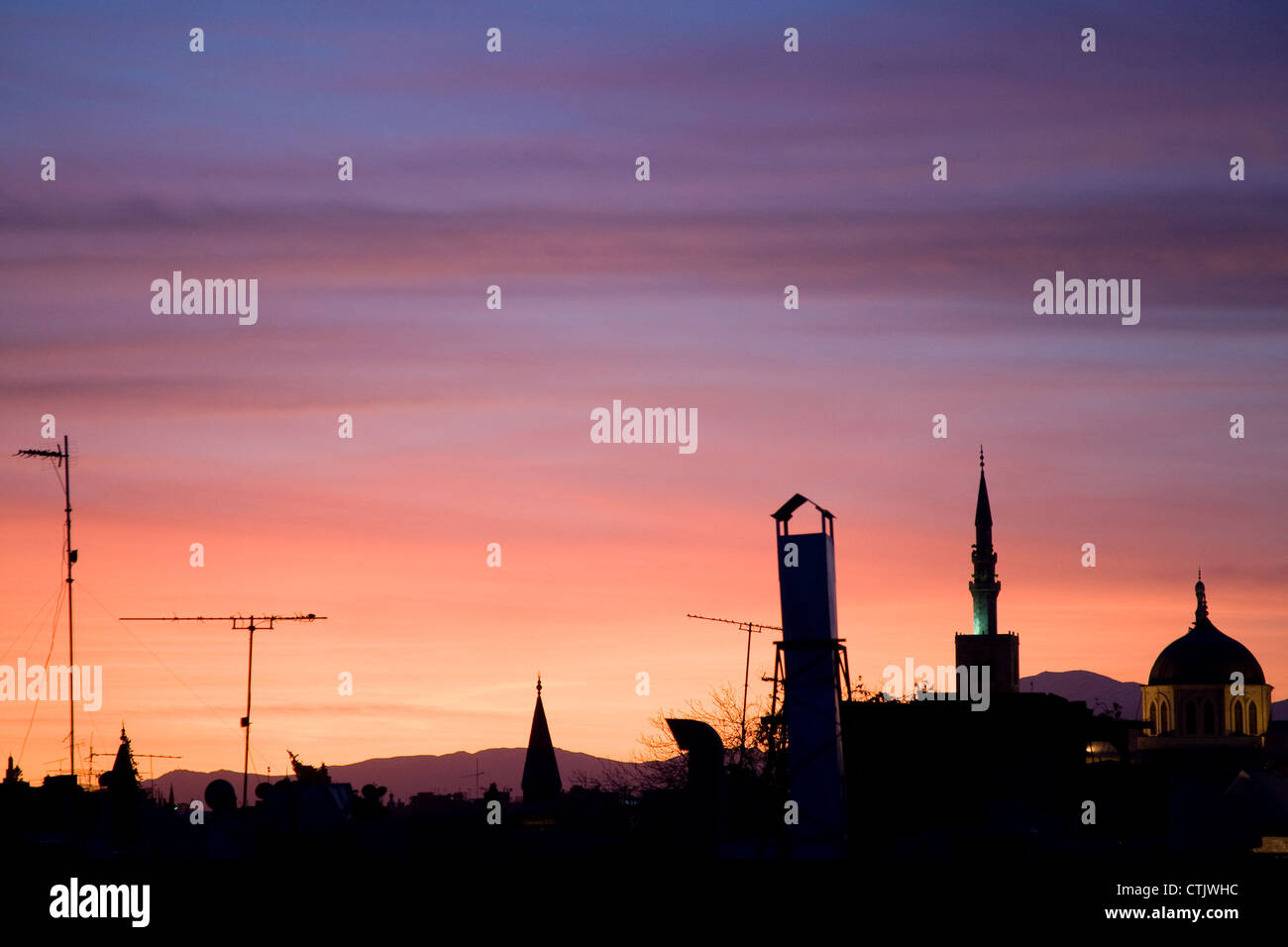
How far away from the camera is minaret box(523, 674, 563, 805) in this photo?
14962cm

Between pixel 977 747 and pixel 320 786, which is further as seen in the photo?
pixel 977 747

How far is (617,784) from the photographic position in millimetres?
123250

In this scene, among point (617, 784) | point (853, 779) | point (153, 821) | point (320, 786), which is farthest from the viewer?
point (617, 784)

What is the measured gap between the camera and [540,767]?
152 metres

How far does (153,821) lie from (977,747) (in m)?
36.3

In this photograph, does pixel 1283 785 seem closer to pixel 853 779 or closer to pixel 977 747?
pixel 977 747

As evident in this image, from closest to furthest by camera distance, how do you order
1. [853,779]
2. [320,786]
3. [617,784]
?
1. [320,786]
2. [853,779]
3. [617,784]

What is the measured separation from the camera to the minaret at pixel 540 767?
150 metres
